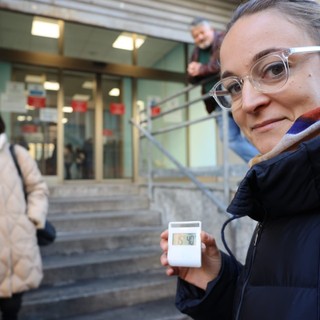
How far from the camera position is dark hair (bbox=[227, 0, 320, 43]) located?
78cm

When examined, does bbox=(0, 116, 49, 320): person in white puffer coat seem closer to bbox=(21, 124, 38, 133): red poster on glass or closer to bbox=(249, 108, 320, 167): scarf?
bbox=(249, 108, 320, 167): scarf

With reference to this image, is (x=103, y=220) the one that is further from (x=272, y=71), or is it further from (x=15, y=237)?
(x=272, y=71)

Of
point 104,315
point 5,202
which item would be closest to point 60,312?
point 104,315

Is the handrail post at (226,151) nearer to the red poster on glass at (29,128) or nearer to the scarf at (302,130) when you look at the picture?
the scarf at (302,130)

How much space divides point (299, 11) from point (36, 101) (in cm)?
588

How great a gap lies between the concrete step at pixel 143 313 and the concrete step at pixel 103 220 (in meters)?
1.26

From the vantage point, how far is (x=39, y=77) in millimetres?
6086

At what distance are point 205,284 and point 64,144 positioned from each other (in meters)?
5.67

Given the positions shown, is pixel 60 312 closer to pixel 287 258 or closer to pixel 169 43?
pixel 287 258

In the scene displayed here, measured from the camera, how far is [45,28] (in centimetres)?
593

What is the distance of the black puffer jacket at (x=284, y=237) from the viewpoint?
24.9 inches

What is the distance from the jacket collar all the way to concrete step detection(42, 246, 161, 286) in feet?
9.14

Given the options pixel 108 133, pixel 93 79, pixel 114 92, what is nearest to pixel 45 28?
pixel 93 79

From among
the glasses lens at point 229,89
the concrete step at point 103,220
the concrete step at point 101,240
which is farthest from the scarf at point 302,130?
the concrete step at point 103,220
